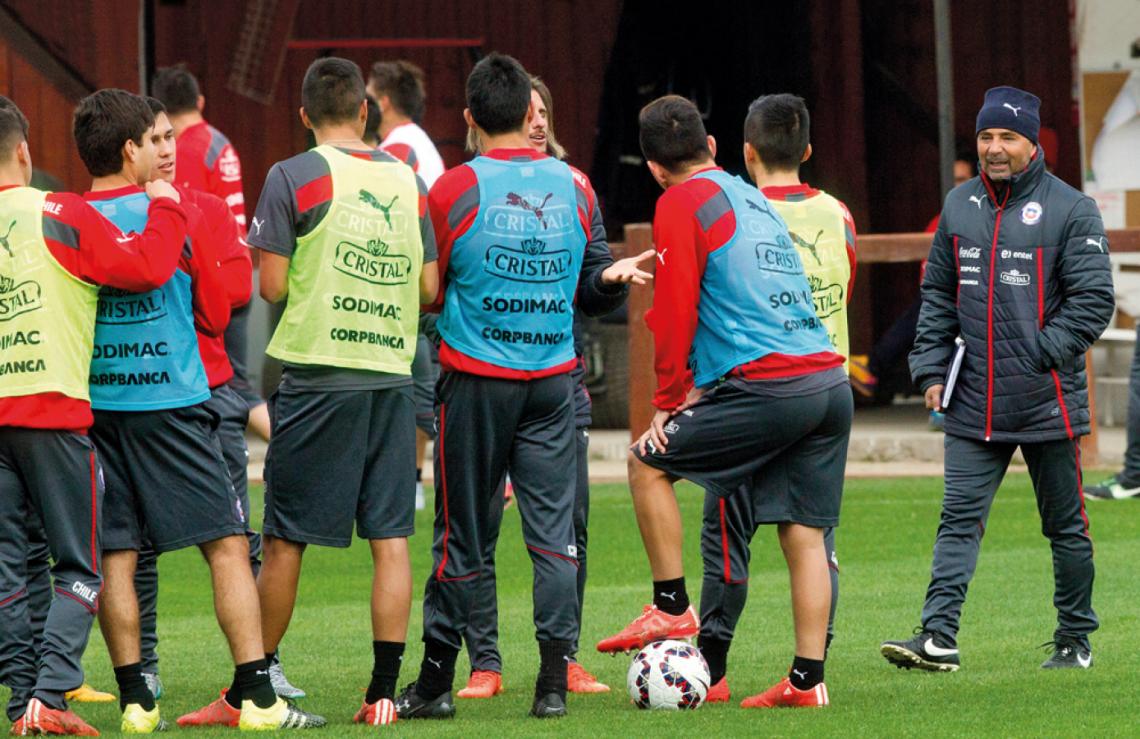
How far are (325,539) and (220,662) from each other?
5.71 ft

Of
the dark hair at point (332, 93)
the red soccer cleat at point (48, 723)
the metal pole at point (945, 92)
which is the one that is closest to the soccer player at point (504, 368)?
the dark hair at point (332, 93)

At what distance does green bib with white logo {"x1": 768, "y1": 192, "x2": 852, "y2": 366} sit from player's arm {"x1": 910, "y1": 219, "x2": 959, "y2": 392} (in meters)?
0.45

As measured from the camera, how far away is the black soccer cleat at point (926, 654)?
7113 mm

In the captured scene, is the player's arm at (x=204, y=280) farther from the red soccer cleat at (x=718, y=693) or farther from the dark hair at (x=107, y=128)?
the red soccer cleat at (x=718, y=693)

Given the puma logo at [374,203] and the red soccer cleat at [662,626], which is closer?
the puma logo at [374,203]

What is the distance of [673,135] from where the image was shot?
6.46 meters

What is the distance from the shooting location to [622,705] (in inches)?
263

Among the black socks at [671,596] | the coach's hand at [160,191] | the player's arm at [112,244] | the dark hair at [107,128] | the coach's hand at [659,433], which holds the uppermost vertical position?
the dark hair at [107,128]

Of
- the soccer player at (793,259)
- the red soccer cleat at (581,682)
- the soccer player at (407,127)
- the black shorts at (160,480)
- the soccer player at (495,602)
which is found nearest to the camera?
the black shorts at (160,480)

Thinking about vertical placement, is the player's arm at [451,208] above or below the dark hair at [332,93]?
below

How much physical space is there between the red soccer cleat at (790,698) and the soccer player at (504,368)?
643mm

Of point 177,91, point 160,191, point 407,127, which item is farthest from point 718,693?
point 407,127

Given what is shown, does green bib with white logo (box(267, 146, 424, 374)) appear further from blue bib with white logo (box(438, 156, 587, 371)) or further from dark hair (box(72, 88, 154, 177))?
dark hair (box(72, 88, 154, 177))

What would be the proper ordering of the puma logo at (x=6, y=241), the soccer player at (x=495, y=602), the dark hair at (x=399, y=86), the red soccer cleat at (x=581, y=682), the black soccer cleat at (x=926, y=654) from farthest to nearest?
the dark hair at (x=399, y=86), the black soccer cleat at (x=926, y=654), the red soccer cleat at (x=581, y=682), the soccer player at (x=495, y=602), the puma logo at (x=6, y=241)
